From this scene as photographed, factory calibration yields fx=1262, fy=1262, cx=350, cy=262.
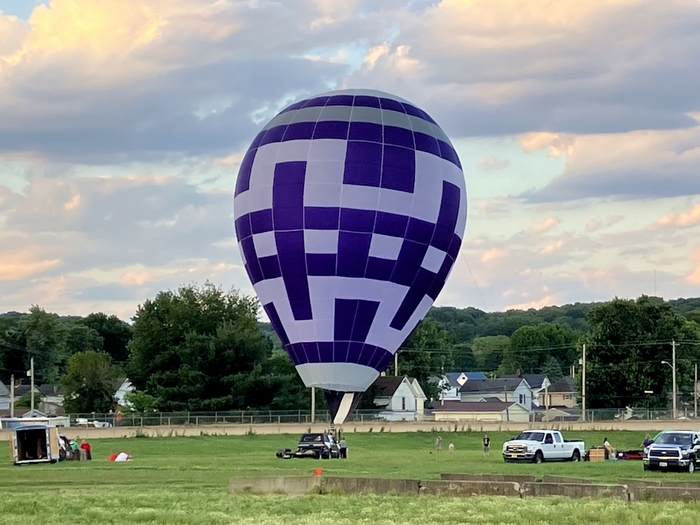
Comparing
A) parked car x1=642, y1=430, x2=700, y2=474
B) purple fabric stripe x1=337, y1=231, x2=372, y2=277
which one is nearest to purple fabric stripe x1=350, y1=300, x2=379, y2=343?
purple fabric stripe x1=337, y1=231, x2=372, y2=277

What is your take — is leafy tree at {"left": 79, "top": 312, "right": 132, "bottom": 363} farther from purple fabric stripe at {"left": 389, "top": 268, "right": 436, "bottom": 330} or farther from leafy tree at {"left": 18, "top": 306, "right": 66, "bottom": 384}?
purple fabric stripe at {"left": 389, "top": 268, "right": 436, "bottom": 330}

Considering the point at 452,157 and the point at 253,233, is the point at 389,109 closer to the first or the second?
the point at 452,157

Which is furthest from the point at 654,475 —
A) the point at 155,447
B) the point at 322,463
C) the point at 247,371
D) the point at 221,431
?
the point at 247,371

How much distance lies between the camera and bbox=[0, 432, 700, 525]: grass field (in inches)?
869

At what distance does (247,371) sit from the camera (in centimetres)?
9725

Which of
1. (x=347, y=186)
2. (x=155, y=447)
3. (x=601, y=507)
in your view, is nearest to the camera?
(x=601, y=507)

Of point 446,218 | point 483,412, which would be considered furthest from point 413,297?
point 483,412

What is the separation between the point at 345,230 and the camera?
50.0m

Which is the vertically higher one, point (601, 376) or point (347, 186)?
point (347, 186)

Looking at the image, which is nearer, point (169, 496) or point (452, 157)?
point (169, 496)

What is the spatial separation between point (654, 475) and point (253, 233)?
66.7 feet

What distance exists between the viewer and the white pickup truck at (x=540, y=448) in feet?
158

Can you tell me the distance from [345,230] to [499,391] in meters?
120

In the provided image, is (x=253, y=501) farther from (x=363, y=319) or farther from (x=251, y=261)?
(x=251, y=261)
